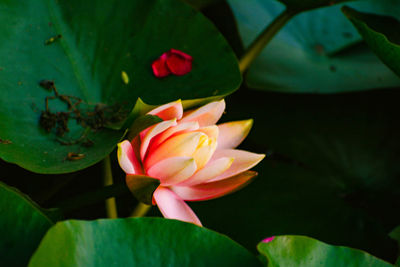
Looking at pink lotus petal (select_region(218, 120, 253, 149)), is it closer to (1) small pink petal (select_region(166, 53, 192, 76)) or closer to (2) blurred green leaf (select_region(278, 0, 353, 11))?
(1) small pink petal (select_region(166, 53, 192, 76))

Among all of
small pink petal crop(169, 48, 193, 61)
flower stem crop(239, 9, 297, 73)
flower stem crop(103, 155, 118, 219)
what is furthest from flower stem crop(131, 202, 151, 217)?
flower stem crop(239, 9, 297, 73)

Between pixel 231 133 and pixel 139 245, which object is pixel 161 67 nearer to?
pixel 231 133

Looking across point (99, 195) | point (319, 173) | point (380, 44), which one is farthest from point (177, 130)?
point (319, 173)

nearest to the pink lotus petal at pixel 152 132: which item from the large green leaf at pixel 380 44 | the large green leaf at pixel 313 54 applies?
the large green leaf at pixel 380 44

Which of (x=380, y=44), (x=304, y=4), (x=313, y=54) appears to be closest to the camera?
(x=380, y=44)

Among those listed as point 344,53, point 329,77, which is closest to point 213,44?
point 329,77

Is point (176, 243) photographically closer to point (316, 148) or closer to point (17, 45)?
point (17, 45)
